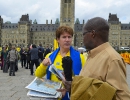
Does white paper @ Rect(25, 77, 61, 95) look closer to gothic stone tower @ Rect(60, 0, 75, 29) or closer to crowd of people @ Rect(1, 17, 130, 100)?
crowd of people @ Rect(1, 17, 130, 100)

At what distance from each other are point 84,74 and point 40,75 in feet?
4.43

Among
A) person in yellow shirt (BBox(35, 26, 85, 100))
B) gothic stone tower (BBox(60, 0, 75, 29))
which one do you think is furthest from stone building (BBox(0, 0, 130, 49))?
person in yellow shirt (BBox(35, 26, 85, 100))

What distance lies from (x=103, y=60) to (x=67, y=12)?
373ft

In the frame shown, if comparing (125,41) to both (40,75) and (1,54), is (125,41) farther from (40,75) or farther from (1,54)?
(40,75)

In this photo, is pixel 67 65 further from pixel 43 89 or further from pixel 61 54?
pixel 61 54

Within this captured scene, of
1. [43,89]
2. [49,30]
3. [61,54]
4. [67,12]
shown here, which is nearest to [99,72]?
→ [43,89]

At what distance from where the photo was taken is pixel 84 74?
2051mm

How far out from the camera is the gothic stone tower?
4500 inches

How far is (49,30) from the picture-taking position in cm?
13100

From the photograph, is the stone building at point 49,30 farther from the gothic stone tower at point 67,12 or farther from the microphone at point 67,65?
the microphone at point 67,65

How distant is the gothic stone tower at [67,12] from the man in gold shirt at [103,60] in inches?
4424

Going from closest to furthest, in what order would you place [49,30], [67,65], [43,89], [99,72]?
[99,72], [67,65], [43,89], [49,30]

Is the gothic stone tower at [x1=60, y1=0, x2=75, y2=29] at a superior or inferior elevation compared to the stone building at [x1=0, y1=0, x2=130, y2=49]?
superior

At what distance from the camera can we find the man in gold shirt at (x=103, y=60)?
182 cm
